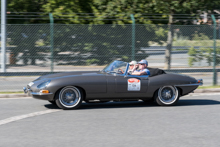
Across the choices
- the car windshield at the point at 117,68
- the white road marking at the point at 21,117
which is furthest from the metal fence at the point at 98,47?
the white road marking at the point at 21,117

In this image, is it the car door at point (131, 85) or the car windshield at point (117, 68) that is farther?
the car windshield at point (117, 68)

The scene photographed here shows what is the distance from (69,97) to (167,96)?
94.9 inches

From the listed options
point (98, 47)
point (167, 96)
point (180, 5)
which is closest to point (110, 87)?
point (167, 96)

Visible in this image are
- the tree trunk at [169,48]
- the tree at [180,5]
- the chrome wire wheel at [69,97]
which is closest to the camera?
the chrome wire wheel at [69,97]

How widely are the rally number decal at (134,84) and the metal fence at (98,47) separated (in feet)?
14.9

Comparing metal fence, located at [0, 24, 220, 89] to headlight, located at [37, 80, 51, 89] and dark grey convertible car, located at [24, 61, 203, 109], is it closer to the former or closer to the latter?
dark grey convertible car, located at [24, 61, 203, 109]

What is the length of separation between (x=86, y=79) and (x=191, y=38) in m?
6.60

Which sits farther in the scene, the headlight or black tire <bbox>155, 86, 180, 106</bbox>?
black tire <bbox>155, 86, 180, 106</bbox>

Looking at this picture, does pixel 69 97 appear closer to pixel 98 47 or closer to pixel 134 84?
pixel 134 84

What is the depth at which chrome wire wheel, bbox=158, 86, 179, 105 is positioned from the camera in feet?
29.6

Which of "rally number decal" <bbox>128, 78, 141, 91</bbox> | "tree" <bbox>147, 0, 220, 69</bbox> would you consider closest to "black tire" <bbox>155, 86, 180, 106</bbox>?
"rally number decal" <bbox>128, 78, 141, 91</bbox>

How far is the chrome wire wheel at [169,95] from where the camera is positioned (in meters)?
9.02

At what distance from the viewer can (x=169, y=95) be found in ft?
29.8

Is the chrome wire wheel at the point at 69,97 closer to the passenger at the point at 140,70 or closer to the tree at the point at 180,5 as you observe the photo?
the passenger at the point at 140,70
